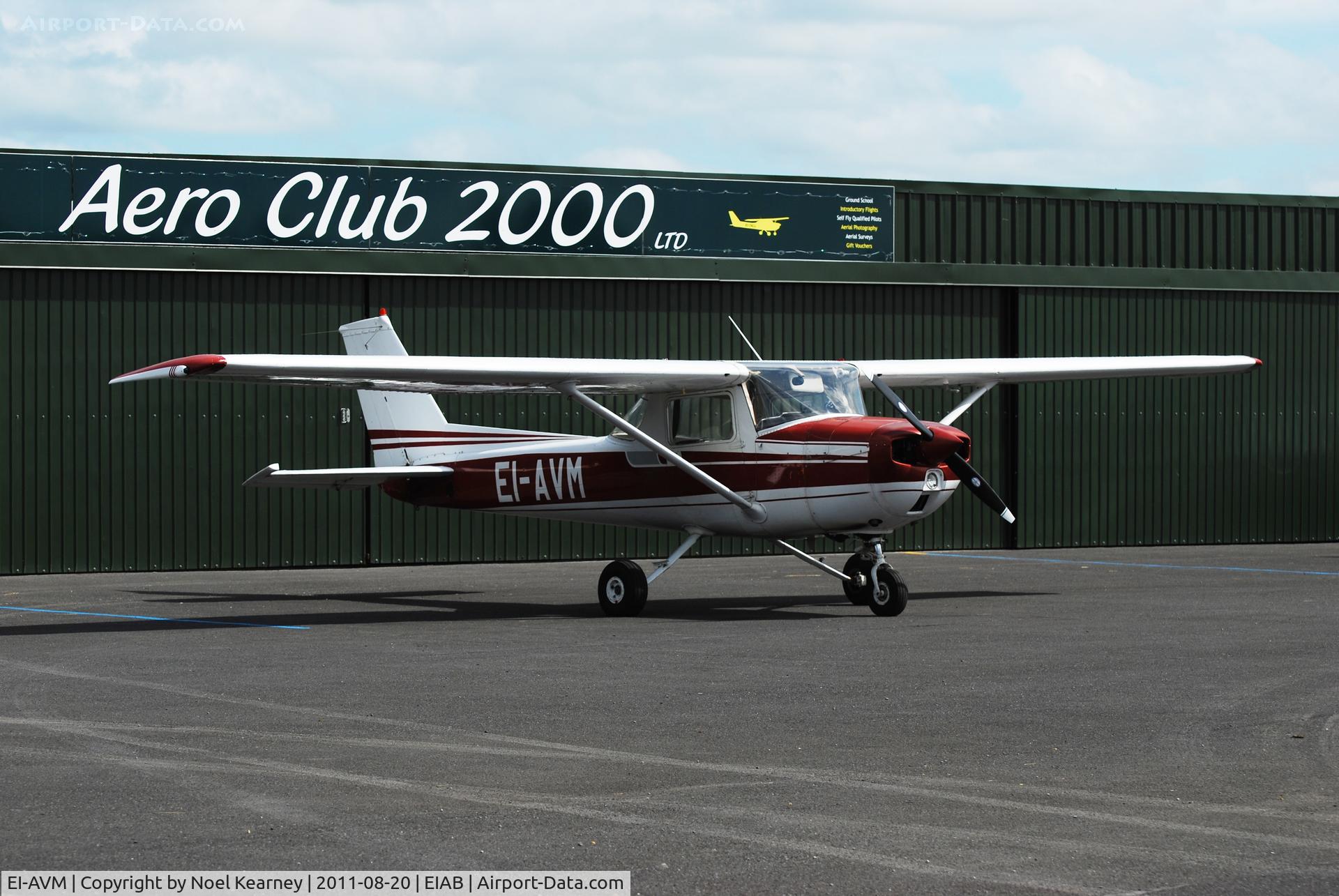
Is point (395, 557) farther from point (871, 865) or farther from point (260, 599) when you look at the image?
point (871, 865)

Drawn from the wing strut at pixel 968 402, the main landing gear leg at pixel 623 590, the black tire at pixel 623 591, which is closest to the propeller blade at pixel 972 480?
the wing strut at pixel 968 402

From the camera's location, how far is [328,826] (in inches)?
243

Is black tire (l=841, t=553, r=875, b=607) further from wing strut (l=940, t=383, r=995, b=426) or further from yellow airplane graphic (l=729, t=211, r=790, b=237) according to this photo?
yellow airplane graphic (l=729, t=211, r=790, b=237)

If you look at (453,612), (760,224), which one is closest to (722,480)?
(453,612)

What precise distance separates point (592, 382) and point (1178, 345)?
43.3ft

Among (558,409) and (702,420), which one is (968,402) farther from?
(558,409)

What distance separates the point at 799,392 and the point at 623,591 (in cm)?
246

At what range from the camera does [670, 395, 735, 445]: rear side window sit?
625 inches

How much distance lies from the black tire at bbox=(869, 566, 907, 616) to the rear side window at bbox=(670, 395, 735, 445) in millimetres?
2050

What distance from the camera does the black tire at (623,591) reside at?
605 inches

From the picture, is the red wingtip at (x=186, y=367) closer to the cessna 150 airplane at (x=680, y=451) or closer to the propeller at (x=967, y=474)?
the cessna 150 airplane at (x=680, y=451)

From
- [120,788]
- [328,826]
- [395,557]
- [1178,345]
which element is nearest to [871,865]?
[328,826]

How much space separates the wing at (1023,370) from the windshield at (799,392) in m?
1.21

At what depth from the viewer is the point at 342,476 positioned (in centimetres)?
1689
